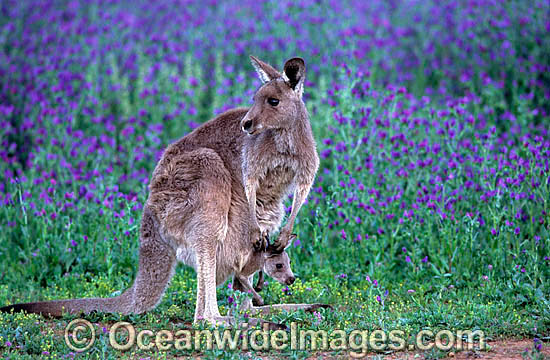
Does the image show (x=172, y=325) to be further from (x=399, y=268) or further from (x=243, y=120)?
(x=399, y=268)

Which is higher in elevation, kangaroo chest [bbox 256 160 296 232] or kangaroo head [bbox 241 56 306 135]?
kangaroo head [bbox 241 56 306 135]

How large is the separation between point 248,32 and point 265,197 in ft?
21.7

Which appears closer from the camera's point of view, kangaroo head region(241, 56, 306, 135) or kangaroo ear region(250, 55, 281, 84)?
kangaroo head region(241, 56, 306, 135)

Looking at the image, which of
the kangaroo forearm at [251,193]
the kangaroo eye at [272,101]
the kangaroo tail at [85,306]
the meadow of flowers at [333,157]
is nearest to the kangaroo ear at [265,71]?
the kangaroo eye at [272,101]

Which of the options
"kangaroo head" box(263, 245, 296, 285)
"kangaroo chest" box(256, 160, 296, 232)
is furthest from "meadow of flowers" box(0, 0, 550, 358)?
"kangaroo chest" box(256, 160, 296, 232)

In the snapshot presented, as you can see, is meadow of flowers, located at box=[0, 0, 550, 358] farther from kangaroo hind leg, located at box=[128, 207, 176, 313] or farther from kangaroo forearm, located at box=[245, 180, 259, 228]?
kangaroo forearm, located at box=[245, 180, 259, 228]

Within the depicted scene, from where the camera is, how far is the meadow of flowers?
650cm

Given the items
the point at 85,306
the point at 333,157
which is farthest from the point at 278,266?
the point at 333,157

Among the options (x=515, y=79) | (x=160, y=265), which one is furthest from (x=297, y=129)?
(x=515, y=79)

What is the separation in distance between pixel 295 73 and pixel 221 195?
1.15 metres

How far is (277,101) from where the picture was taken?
5812 millimetres

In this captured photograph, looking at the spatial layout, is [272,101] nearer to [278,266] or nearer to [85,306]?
[278,266]

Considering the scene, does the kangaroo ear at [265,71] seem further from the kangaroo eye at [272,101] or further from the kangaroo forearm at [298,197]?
the kangaroo forearm at [298,197]

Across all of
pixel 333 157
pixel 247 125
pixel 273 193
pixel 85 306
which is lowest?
pixel 85 306
